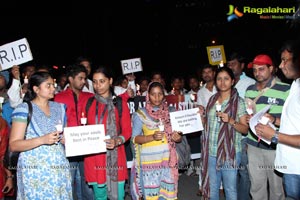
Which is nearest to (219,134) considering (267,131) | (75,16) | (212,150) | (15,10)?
(212,150)

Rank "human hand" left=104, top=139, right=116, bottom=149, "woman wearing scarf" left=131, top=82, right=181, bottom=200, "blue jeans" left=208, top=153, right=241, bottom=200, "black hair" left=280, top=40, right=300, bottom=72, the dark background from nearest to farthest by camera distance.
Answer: "black hair" left=280, top=40, right=300, bottom=72 → "human hand" left=104, top=139, right=116, bottom=149 → "woman wearing scarf" left=131, top=82, right=181, bottom=200 → "blue jeans" left=208, top=153, right=241, bottom=200 → the dark background

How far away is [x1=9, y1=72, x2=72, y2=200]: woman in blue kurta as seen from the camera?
3.59 meters

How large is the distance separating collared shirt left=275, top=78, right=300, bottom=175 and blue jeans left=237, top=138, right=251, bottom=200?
1.38 metres

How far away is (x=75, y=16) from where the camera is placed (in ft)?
92.3

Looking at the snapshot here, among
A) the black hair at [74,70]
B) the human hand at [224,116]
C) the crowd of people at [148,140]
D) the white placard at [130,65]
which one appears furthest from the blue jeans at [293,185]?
the white placard at [130,65]

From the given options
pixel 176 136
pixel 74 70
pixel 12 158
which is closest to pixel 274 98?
pixel 176 136

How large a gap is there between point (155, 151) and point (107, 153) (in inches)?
27.0

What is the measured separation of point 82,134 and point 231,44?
32.8 meters

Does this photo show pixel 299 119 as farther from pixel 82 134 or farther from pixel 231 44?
pixel 231 44

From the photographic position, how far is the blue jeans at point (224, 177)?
481 cm

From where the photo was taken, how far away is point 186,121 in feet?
15.8

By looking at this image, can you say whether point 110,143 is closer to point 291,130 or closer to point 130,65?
point 291,130

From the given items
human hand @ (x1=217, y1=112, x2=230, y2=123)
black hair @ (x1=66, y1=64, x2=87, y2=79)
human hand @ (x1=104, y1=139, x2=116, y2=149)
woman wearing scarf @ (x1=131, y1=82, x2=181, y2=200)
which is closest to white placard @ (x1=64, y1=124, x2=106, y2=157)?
human hand @ (x1=104, y1=139, x2=116, y2=149)

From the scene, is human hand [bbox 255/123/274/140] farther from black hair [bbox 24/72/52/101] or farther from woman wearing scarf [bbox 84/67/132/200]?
black hair [bbox 24/72/52/101]
